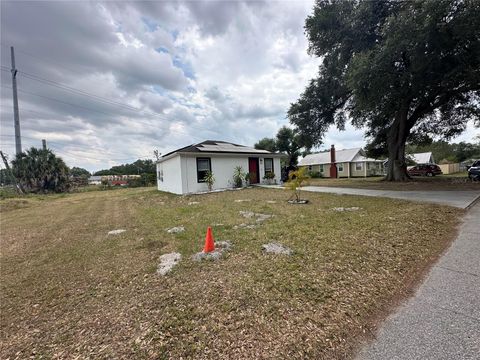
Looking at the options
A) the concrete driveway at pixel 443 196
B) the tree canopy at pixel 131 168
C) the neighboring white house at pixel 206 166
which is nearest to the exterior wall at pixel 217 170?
the neighboring white house at pixel 206 166

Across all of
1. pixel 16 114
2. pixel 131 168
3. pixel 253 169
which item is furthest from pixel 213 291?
pixel 131 168

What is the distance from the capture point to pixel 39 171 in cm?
2305

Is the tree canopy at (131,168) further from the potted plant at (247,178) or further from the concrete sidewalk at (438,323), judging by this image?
the concrete sidewalk at (438,323)

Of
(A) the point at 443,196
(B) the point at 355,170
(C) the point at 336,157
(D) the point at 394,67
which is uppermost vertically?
(D) the point at 394,67

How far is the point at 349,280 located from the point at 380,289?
1.09 feet

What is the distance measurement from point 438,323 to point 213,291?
224 centimetres

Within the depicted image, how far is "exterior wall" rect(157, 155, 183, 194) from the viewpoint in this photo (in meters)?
13.2

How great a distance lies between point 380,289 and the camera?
260cm

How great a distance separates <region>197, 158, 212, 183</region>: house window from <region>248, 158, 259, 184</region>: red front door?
346 centimetres

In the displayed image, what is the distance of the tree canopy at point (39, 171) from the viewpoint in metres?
22.6

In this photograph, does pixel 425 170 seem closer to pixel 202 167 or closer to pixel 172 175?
pixel 202 167

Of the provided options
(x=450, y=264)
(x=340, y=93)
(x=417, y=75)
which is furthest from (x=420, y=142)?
(x=450, y=264)

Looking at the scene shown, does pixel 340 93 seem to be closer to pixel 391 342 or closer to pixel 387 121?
pixel 387 121

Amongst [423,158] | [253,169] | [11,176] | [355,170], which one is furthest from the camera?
[423,158]
